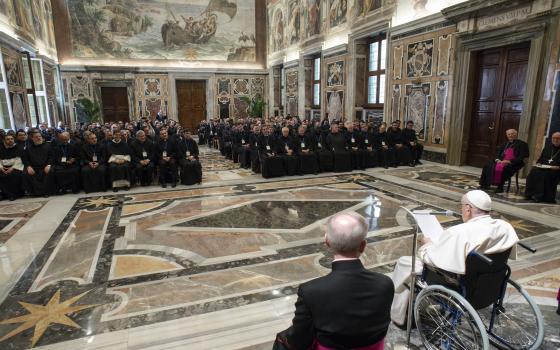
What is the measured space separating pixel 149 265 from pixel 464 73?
9.01 m

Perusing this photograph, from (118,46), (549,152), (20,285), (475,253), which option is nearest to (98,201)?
(20,285)

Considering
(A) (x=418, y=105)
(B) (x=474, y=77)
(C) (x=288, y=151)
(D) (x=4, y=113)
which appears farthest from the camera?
(A) (x=418, y=105)

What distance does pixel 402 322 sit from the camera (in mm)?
2766

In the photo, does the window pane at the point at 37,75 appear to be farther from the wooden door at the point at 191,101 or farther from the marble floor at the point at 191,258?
the marble floor at the point at 191,258

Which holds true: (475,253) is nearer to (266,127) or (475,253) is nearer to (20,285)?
(20,285)

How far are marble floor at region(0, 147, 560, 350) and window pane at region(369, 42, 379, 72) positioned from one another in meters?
6.81

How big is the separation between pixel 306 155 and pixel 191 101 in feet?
43.7

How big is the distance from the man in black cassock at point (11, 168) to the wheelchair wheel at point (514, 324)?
8.35m

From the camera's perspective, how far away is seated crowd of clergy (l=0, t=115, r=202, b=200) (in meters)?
7.21

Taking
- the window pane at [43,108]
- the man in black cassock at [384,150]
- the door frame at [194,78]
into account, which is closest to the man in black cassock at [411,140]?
the man in black cassock at [384,150]

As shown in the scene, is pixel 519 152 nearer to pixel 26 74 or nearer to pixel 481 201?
pixel 481 201

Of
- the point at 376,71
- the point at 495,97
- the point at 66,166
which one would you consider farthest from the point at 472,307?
the point at 376,71

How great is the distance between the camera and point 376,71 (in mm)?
12945

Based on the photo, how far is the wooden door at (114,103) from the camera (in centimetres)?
1889
